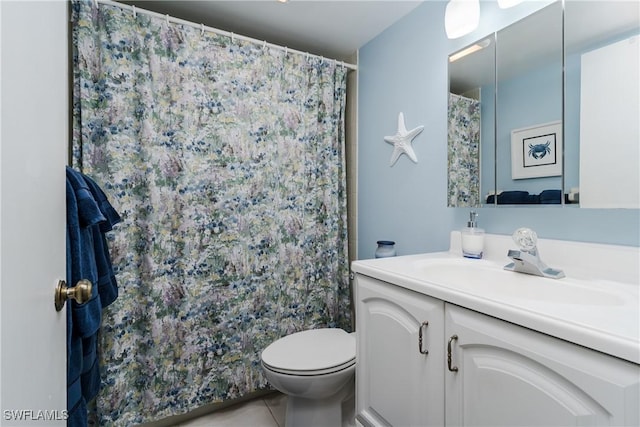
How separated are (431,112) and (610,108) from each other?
750 millimetres

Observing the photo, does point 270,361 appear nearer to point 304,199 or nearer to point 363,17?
point 304,199

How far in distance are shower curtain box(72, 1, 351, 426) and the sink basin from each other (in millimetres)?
988

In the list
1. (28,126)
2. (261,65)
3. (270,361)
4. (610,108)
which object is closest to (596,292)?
(610,108)

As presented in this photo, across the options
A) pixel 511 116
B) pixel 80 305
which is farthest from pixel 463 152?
pixel 80 305

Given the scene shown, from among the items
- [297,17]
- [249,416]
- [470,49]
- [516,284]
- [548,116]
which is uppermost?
[297,17]

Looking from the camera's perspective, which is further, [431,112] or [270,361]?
[431,112]

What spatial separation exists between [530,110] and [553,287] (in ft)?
2.20

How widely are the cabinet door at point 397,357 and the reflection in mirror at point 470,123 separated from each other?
2.14 feet

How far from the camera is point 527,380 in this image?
71 cm

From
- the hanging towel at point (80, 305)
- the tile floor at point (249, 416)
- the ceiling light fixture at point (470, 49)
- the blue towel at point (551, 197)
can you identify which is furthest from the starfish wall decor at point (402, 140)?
the tile floor at point (249, 416)

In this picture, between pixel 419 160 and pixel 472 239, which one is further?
pixel 419 160

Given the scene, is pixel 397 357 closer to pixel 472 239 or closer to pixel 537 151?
pixel 472 239

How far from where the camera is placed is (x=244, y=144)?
6.20ft

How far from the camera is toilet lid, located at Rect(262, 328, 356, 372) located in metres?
1.47
